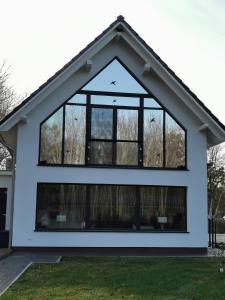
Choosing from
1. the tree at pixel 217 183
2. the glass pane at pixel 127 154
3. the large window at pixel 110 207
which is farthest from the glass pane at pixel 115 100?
the tree at pixel 217 183

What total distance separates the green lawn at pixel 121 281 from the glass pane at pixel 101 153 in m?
4.03

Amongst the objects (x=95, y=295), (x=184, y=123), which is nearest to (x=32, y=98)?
(x=184, y=123)

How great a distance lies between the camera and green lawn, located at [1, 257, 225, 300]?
8.59 m

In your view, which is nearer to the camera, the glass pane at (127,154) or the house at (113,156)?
the house at (113,156)

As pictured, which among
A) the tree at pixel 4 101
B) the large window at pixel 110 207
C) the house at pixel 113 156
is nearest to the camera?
the house at pixel 113 156

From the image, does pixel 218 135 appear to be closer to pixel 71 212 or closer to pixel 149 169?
pixel 149 169

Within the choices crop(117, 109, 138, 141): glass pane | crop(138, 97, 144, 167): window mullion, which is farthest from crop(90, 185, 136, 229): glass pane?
crop(117, 109, 138, 141): glass pane

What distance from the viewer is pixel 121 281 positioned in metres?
9.95

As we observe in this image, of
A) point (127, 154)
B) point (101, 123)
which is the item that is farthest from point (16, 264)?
point (101, 123)

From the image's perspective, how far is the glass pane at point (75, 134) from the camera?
16.5 m

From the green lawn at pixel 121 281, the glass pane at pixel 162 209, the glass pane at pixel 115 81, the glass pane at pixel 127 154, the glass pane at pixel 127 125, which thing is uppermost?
the glass pane at pixel 115 81

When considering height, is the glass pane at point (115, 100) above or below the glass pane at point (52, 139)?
above

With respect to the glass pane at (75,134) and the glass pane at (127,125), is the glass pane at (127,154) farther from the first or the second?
the glass pane at (75,134)

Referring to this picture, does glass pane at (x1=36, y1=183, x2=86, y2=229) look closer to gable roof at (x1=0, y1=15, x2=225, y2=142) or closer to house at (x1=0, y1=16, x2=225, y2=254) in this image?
house at (x1=0, y1=16, x2=225, y2=254)
